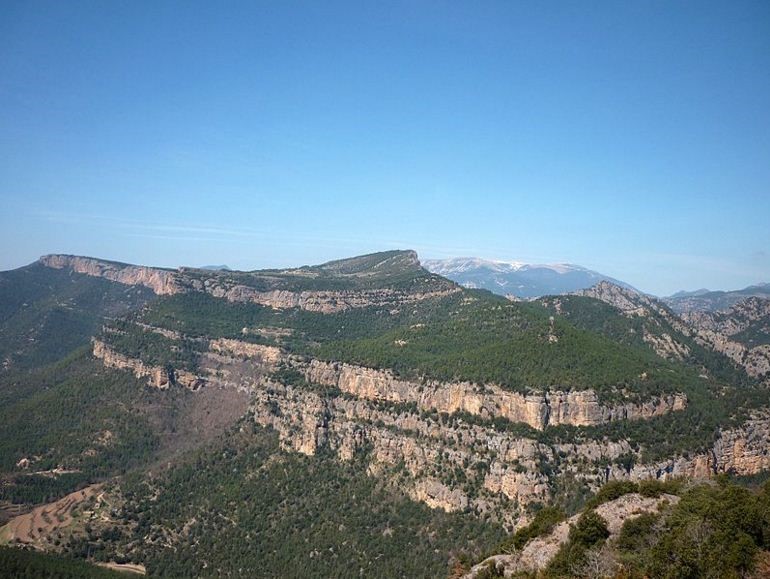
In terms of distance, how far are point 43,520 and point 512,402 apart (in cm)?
8901

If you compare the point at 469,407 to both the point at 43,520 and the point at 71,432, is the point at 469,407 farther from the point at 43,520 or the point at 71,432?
the point at 71,432

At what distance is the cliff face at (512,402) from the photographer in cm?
10038

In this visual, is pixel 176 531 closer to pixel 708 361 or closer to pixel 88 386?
pixel 88 386

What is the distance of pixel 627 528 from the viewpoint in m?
45.8

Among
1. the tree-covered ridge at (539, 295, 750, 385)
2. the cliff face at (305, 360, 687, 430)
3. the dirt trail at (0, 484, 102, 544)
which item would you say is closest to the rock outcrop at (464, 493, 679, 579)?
the cliff face at (305, 360, 687, 430)

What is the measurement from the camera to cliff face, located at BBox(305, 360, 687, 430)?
100 m

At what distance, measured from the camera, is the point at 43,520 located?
110875 millimetres

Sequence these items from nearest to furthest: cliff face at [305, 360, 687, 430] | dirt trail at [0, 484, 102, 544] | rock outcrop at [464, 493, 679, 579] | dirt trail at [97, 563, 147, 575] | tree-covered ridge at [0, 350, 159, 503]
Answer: rock outcrop at [464, 493, 679, 579], dirt trail at [97, 563, 147, 575], cliff face at [305, 360, 687, 430], dirt trail at [0, 484, 102, 544], tree-covered ridge at [0, 350, 159, 503]

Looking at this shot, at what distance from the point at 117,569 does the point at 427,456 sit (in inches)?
2069

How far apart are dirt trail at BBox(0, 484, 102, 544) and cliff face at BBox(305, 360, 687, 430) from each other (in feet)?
196

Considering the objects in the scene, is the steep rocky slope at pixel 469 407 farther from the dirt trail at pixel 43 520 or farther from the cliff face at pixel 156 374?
the dirt trail at pixel 43 520

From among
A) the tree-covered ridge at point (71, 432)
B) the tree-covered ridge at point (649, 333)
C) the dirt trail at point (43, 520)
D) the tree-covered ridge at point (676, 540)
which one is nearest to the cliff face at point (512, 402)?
the tree-covered ridge at point (676, 540)

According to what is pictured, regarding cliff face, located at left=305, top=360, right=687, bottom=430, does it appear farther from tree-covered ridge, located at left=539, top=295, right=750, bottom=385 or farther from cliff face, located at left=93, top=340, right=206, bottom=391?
tree-covered ridge, located at left=539, top=295, right=750, bottom=385

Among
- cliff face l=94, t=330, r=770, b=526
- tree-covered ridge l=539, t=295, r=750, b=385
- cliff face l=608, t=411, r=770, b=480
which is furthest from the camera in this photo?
tree-covered ridge l=539, t=295, r=750, b=385
